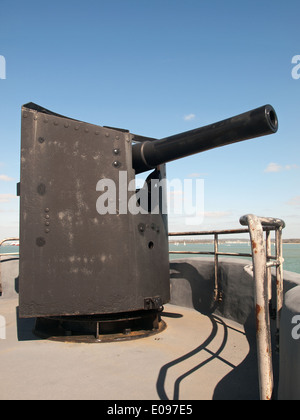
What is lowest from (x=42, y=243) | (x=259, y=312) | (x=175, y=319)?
(x=175, y=319)

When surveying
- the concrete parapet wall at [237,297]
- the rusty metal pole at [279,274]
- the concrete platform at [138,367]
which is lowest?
the concrete platform at [138,367]

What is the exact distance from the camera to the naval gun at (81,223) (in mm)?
3531

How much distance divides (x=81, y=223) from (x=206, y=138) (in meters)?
1.53

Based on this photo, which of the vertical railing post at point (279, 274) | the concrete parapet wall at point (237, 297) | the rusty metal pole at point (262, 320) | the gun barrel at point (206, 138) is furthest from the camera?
the gun barrel at point (206, 138)

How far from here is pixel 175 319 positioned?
4781 mm

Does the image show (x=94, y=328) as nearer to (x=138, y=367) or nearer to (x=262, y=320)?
(x=138, y=367)

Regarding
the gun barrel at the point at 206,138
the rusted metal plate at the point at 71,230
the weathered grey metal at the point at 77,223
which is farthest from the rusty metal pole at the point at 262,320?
the rusted metal plate at the point at 71,230

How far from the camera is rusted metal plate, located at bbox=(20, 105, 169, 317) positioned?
353cm

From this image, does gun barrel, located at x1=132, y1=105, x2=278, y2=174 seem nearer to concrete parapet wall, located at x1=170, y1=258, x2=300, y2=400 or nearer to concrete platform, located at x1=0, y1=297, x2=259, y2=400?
concrete parapet wall, located at x1=170, y1=258, x2=300, y2=400

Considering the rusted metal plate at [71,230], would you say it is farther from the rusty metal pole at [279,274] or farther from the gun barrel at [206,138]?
the rusty metal pole at [279,274]

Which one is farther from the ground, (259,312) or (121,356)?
(259,312)
